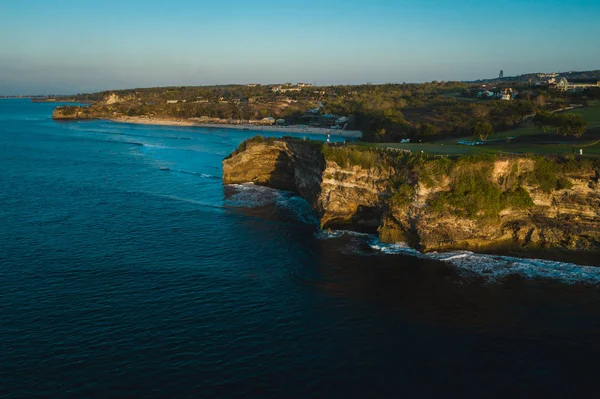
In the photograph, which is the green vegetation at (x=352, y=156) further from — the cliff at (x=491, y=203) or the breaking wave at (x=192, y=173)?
the breaking wave at (x=192, y=173)

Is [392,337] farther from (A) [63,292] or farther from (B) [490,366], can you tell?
(A) [63,292]

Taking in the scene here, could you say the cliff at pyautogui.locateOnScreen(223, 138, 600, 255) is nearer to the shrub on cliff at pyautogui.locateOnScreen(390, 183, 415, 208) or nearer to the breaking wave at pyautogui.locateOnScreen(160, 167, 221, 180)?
the shrub on cliff at pyautogui.locateOnScreen(390, 183, 415, 208)

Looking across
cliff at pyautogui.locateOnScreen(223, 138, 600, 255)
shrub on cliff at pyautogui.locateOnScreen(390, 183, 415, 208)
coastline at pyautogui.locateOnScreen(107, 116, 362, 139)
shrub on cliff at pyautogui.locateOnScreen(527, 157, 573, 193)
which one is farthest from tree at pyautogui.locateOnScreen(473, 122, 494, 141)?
coastline at pyautogui.locateOnScreen(107, 116, 362, 139)

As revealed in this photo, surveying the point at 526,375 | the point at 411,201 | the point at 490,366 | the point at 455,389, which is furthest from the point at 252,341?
the point at 411,201

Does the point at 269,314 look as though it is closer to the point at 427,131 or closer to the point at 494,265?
the point at 494,265

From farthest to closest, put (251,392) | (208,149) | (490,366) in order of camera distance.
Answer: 1. (208,149)
2. (490,366)
3. (251,392)
